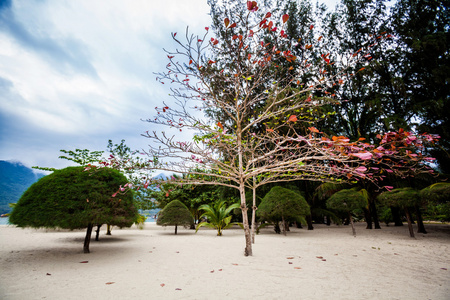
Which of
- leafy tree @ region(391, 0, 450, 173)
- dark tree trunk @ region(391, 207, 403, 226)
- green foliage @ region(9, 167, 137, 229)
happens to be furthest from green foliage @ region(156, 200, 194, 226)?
dark tree trunk @ region(391, 207, 403, 226)

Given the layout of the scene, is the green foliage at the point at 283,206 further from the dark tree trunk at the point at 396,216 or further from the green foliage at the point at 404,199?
the dark tree trunk at the point at 396,216

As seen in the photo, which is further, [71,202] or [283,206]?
[283,206]

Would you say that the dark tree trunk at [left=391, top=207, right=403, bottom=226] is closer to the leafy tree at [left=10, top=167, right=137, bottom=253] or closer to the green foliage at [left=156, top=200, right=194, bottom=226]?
the green foliage at [left=156, top=200, right=194, bottom=226]

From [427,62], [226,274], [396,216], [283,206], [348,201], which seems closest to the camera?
[226,274]

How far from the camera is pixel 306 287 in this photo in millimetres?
2988

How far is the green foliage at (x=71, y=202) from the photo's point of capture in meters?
4.58

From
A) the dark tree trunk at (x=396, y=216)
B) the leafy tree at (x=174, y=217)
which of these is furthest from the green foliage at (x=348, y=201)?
the leafy tree at (x=174, y=217)

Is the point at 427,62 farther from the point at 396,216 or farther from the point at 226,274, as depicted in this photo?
the point at 226,274

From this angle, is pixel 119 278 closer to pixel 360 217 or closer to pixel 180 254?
pixel 180 254

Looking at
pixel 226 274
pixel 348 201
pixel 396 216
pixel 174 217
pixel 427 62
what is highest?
pixel 427 62

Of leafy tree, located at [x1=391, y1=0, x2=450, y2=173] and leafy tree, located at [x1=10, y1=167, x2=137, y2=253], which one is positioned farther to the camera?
leafy tree, located at [x1=391, y1=0, x2=450, y2=173]

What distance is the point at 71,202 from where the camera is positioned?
473cm

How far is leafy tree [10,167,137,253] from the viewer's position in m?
4.58

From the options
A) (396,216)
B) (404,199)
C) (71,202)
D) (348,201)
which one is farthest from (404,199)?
(71,202)
